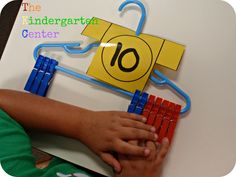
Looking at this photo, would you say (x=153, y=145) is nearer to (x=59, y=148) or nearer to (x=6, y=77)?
(x=59, y=148)

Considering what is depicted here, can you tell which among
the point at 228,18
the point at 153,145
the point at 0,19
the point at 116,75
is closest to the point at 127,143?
the point at 153,145

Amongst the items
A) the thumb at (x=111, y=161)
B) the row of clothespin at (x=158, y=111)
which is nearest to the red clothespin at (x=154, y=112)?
the row of clothespin at (x=158, y=111)

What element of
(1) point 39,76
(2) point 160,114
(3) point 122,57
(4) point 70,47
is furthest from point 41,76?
(2) point 160,114

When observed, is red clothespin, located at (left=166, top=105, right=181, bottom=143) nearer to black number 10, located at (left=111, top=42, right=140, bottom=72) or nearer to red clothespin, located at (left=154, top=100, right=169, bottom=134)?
red clothespin, located at (left=154, top=100, right=169, bottom=134)

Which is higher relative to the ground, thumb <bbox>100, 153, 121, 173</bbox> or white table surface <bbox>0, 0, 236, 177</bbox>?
white table surface <bbox>0, 0, 236, 177</bbox>

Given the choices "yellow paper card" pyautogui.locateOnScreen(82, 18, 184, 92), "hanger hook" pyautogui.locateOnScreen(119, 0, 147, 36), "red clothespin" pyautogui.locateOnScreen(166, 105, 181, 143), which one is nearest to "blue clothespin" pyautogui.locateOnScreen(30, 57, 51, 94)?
"yellow paper card" pyautogui.locateOnScreen(82, 18, 184, 92)

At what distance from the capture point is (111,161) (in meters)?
0.62

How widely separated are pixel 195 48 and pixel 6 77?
488 millimetres

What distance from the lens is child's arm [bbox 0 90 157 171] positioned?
0.62 meters

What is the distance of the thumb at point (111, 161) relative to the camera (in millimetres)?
614

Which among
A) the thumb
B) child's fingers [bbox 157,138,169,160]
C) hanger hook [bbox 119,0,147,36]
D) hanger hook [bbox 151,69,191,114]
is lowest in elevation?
the thumb

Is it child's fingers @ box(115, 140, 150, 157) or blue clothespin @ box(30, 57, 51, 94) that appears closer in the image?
child's fingers @ box(115, 140, 150, 157)

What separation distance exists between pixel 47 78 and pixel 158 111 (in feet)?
0.94

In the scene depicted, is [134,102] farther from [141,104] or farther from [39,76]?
[39,76]
